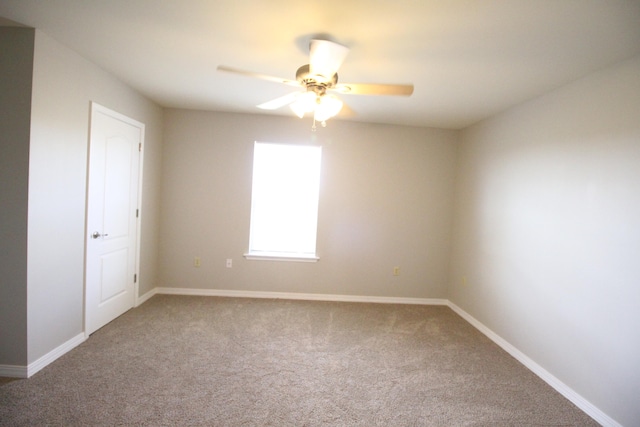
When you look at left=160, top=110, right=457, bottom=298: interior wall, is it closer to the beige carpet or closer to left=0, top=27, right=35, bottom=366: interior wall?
the beige carpet

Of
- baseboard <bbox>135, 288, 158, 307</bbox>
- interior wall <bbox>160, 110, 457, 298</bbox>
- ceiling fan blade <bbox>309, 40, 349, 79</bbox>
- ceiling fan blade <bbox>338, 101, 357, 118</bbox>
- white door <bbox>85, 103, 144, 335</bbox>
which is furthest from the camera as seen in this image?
interior wall <bbox>160, 110, 457, 298</bbox>

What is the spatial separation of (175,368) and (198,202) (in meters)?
2.11

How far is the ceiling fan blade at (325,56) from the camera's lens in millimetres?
1506

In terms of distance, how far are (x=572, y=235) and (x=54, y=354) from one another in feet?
13.6

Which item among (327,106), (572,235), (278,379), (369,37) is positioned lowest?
(278,379)

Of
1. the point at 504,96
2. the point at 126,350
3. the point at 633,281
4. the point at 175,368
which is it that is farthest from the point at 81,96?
the point at 633,281

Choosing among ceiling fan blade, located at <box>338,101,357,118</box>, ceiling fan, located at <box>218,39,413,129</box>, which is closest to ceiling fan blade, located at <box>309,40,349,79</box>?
ceiling fan, located at <box>218,39,413,129</box>

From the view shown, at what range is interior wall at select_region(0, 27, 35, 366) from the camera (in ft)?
6.38

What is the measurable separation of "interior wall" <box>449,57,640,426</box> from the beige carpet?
1.07 feet

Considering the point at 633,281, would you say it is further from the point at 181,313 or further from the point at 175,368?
the point at 181,313

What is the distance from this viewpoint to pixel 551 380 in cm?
232

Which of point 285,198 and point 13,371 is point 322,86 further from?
point 13,371

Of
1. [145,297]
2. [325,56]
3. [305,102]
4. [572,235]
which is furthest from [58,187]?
[572,235]

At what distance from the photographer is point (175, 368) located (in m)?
2.23
